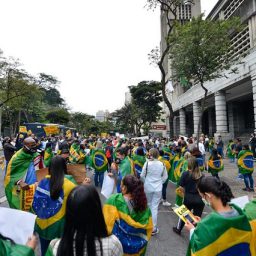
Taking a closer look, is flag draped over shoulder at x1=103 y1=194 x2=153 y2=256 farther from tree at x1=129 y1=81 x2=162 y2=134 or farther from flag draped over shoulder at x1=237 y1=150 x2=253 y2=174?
tree at x1=129 y1=81 x2=162 y2=134

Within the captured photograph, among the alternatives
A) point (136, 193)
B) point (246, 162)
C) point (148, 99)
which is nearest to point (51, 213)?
point (136, 193)

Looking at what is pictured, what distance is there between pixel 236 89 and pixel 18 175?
26148mm

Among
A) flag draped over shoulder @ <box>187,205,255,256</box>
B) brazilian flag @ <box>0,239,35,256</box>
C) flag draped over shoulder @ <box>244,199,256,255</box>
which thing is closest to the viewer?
brazilian flag @ <box>0,239,35,256</box>

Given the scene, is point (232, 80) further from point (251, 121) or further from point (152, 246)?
point (152, 246)

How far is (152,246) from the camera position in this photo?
4.83 metres

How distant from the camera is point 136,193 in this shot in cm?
297

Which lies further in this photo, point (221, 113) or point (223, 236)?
point (221, 113)

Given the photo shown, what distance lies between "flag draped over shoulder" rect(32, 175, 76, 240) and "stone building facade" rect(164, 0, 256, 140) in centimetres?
1615

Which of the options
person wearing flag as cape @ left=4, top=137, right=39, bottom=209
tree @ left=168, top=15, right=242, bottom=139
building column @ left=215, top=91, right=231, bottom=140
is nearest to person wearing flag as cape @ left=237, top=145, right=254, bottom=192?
tree @ left=168, top=15, right=242, bottom=139

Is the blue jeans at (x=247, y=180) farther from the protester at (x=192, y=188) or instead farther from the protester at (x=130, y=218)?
the protester at (x=130, y=218)

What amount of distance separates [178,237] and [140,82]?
48.7 m

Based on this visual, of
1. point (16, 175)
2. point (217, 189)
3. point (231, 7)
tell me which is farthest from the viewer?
point (231, 7)

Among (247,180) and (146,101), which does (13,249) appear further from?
(146,101)

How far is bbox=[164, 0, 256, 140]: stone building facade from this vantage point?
69.6 feet
